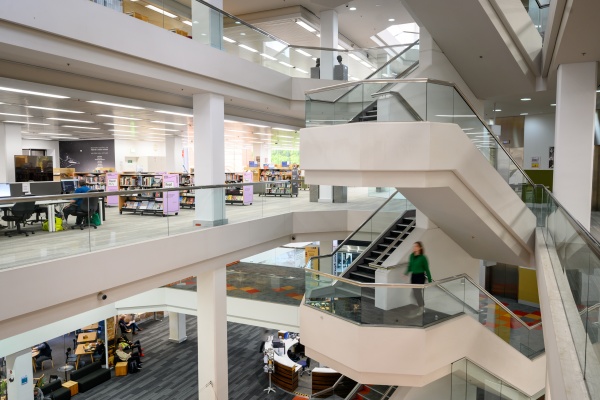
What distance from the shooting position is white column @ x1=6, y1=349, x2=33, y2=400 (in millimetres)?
10719

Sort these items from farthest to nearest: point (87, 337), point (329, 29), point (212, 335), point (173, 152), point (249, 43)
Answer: point (173, 152) → point (87, 337) → point (329, 29) → point (249, 43) → point (212, 335)

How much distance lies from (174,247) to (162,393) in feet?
21.1

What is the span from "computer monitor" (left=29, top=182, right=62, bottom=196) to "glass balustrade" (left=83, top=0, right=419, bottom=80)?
6489 millimetres

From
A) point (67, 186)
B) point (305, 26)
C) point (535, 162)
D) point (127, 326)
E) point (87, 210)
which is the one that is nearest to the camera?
point (87, 210)

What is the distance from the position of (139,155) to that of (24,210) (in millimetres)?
19719

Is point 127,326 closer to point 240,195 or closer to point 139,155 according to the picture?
point 240,195

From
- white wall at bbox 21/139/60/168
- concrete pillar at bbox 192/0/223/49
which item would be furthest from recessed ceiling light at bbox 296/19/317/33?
white wall at bbox 21/139/60/168

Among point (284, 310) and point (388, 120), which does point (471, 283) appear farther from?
point (284, 310)

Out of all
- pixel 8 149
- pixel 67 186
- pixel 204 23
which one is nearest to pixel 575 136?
pixel 204 23

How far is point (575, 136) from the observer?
7820mm

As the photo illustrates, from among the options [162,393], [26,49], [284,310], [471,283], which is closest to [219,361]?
[284,310]

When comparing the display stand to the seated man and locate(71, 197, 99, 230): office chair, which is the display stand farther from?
locate(71, 197, 99, 230): office chair

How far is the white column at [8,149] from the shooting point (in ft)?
47.7

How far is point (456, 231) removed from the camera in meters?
9.13
